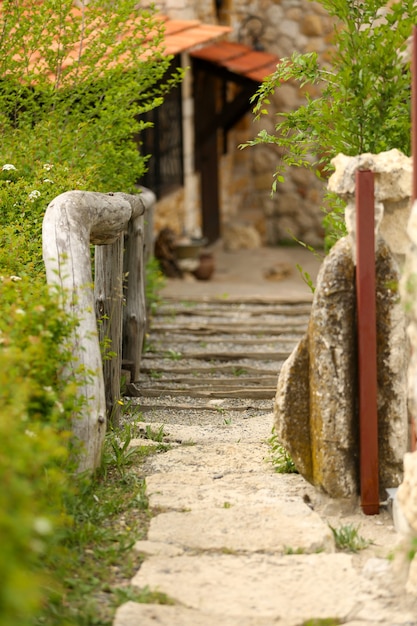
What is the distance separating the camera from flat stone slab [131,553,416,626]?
3273 mm

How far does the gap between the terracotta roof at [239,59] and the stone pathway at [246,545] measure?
779 cm

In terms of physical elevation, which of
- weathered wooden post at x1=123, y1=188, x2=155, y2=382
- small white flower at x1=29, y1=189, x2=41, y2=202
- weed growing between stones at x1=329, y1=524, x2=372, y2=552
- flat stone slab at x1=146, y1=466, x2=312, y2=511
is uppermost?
small white flower at x1=29, y1=189, x2=41, y2=202

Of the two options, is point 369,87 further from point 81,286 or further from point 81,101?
point 81,101

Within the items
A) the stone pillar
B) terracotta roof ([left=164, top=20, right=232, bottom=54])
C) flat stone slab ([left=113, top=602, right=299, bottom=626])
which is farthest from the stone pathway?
terracotta roof ([left=164, top=20, right=232, bottom=54])

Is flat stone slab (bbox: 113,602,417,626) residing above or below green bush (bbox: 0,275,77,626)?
below

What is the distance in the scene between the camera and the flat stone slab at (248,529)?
12.2 feet

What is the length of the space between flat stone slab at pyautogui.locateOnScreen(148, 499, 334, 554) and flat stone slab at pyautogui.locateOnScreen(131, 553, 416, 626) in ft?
0.23

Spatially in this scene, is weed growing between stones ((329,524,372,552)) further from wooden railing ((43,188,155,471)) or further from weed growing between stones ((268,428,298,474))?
Result: wooden railing ((43,188,155,471))

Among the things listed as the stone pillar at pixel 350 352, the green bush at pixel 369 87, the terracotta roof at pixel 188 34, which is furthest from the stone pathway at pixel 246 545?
the terracotta roof at pixel 188 34

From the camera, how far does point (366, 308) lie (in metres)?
3.95

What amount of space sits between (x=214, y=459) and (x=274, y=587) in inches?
47.5

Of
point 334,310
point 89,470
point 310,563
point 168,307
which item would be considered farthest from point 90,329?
point 168,307

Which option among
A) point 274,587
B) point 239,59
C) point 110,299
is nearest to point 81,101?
point 110,299

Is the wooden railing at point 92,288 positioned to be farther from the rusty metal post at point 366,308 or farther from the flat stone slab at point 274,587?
the rusty metal post at point 366,308
